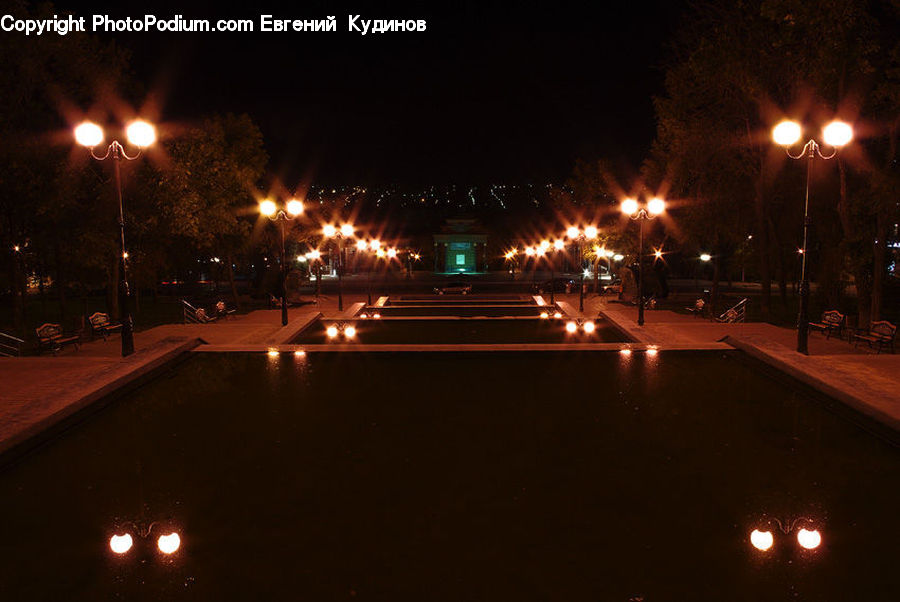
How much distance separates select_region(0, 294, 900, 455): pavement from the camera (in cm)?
924

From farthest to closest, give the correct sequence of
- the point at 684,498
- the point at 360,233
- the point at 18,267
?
the point at 360,233 < the point at 18,267 < the point at 684,498

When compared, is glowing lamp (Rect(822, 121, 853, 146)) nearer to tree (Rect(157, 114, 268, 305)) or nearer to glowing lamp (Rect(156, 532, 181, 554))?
glowing lamp (Rect(156, 532, 181, 554))

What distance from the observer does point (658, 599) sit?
15.5 feet

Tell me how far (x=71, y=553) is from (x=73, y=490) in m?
1.60

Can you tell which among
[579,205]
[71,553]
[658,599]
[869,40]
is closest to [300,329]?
[71,553]

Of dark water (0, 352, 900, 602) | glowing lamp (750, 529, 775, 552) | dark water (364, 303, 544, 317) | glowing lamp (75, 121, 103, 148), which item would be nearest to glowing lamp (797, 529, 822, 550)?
dark water (0, 352, 900, 602)

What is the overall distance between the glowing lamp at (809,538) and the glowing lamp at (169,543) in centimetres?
557

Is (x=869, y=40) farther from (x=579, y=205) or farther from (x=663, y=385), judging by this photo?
(x=579, y=205)

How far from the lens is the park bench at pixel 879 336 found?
14.7m

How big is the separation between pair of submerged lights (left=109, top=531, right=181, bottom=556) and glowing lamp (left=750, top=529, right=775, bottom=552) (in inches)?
202

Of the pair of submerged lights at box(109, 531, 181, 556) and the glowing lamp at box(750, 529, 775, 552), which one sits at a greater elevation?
the pair of submerged lights at box(109, 531, 181, 556)

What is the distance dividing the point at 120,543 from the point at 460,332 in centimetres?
1417

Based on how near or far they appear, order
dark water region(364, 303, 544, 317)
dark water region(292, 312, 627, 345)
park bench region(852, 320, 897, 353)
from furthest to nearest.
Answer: dark water region(364, 303, 544, 317), dark water region(292, 312, 627, 345), park bench region(852, 320, 897, 353)

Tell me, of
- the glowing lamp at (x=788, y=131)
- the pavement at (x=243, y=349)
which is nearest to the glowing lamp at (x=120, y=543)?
the pavement at (x=243, y=349)
